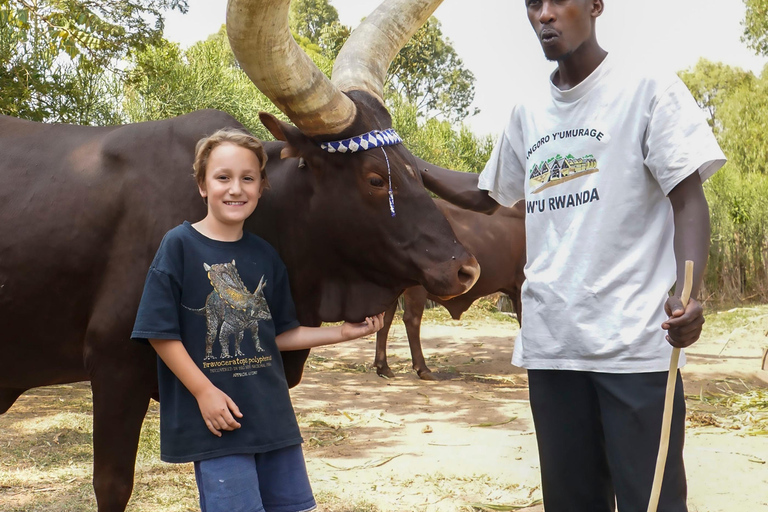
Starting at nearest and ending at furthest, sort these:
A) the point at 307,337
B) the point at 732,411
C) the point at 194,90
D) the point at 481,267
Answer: the point at 307,337
the point at 732,411
the point at 481,267
the point at 194,90

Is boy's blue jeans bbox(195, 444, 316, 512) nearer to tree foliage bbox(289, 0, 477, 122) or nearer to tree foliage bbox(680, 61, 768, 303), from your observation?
tree foliage bbox(680, 61, 768, 303)

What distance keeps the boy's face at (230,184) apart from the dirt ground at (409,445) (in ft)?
6.90

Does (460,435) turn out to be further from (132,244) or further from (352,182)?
(132,244)

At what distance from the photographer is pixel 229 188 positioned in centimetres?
230

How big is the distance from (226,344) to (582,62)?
133 cm

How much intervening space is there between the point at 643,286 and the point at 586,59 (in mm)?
670

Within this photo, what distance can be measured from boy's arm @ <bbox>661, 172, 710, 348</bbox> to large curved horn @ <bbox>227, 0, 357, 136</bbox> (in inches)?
46.6

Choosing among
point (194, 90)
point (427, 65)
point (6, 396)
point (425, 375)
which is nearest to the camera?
point (6, 396)

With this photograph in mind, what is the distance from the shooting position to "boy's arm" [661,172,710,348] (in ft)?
5.87

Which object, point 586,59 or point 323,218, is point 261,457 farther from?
point 586,59

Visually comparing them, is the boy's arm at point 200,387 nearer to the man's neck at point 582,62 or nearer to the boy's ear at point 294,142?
the boy's ear at point 294,142

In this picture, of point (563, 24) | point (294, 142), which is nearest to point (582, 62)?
point (563, 24)

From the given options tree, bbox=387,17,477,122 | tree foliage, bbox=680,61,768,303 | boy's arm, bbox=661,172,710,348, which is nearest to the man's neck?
boy's arm, bbox=661,172,710,348

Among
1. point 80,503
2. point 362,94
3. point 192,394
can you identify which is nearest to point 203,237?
point 192,394
